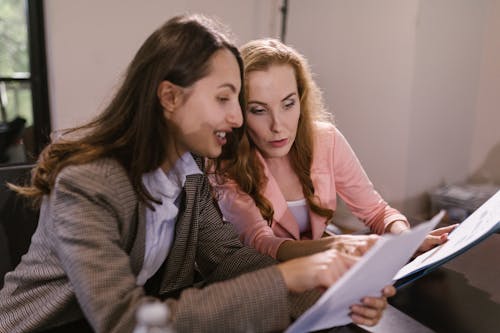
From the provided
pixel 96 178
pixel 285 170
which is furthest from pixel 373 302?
pixel 285 170

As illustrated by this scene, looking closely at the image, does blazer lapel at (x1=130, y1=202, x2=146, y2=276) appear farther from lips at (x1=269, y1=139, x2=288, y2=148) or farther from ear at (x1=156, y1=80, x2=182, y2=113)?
lips at (x1=269, y1=139, x2=288, y2=148)

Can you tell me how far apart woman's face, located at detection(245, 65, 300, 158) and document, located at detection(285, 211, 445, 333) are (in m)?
0.64

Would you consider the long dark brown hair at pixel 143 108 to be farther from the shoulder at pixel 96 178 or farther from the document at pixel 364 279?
the document at pixel 364 279

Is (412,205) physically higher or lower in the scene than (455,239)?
lower

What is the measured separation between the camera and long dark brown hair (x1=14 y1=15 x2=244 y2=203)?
2.61ft

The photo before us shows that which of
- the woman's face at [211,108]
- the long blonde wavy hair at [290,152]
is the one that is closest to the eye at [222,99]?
the woman's face at [211,108]

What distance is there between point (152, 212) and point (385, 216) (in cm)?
76

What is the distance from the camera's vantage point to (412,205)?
2.97 metres

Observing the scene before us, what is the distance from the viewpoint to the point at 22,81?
2.79m

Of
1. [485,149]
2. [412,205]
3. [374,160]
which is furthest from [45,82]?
[485,149]

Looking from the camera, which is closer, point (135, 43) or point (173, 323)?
point (173, 323)

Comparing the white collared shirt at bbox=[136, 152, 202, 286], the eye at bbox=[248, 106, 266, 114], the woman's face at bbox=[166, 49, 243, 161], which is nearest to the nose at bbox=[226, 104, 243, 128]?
the woman's face at bbox=[166, 49, 243, 161]

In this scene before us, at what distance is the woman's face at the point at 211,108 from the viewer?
2.70 feet

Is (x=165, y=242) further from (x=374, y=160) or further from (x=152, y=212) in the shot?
(x=374, y=160)
